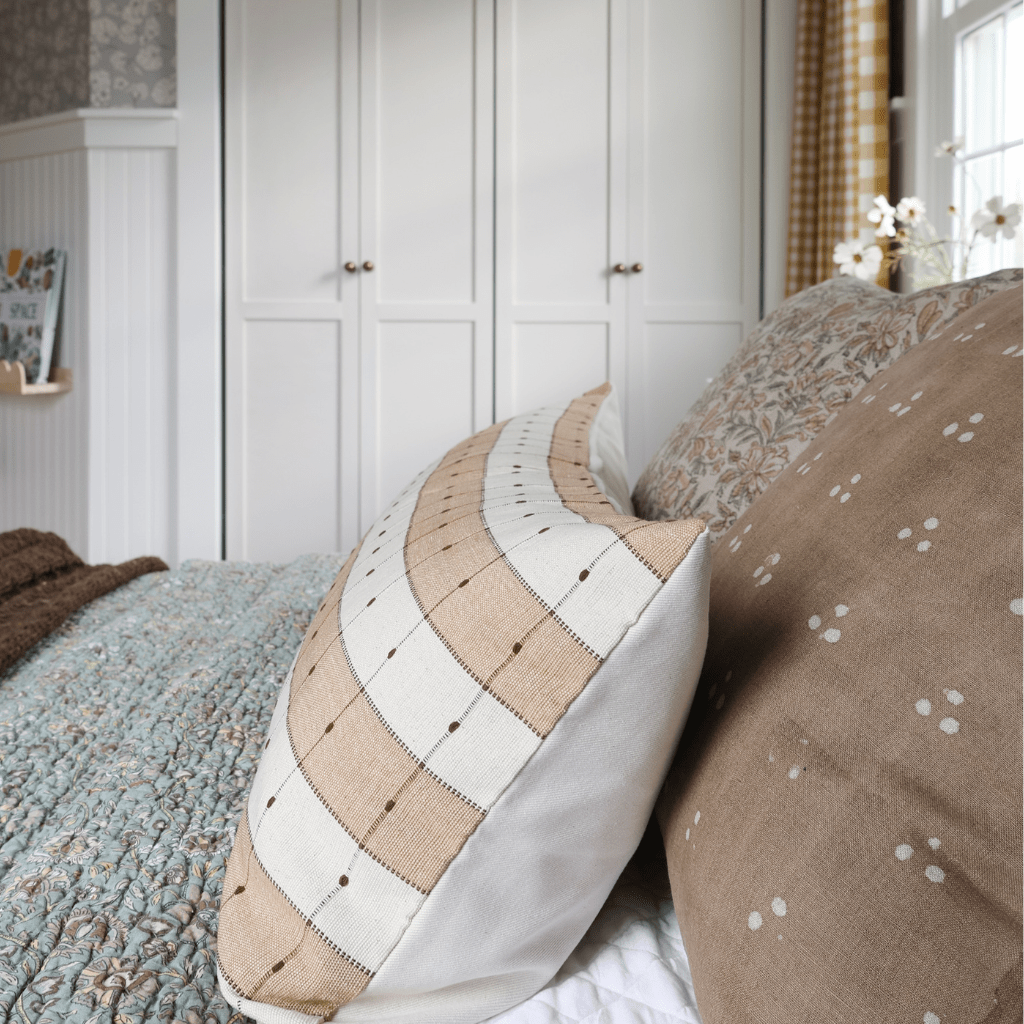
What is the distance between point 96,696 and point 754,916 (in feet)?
2.37

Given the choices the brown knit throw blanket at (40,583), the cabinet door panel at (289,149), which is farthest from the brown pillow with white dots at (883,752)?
the cabinet door panel at (289,149)

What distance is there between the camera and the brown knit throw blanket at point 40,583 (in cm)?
100

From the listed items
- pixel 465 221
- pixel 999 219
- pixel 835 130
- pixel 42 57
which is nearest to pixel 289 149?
pixel 465 221

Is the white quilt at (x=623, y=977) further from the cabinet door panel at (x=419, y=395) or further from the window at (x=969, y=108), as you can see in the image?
the cabinet door panel at (x=419, y=395)

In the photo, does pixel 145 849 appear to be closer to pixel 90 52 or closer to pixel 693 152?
pixel 693 152

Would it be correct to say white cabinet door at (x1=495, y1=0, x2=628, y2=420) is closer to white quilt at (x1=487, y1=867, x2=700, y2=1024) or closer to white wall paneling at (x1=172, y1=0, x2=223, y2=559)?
white wall paneling at (x1=172, y1=0, x2=223, y2=559)

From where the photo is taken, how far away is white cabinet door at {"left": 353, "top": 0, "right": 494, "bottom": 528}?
8.63ft

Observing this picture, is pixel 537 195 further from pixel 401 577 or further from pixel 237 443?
pixel 401 577

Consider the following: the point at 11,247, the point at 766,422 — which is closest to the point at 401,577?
the point at 766,422

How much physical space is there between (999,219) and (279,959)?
149cm

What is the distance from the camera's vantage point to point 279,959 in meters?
0.40

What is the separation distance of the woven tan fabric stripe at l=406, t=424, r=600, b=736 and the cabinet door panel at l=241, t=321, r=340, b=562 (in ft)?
7.79

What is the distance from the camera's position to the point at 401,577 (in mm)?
494

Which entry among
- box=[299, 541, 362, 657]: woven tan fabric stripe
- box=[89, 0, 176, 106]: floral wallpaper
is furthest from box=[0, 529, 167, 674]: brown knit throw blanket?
box=[89, 0, 176, 106]: floral wallpaper
